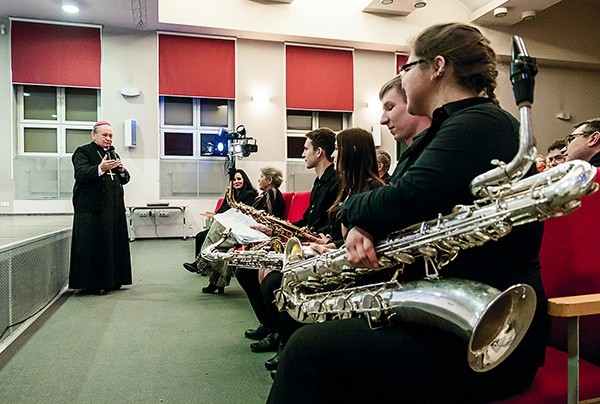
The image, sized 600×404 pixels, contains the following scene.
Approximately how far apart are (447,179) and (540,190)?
8.1 inches

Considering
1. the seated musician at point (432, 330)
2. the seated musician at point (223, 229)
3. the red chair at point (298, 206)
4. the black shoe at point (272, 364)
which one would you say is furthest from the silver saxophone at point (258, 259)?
the seated musician at point (432, 330)

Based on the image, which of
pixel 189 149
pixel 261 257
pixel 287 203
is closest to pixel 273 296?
pixel 261 257

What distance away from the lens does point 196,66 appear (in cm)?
865

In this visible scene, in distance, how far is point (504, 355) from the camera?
996 mm

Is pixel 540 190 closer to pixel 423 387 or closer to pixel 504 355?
pixel 504 355

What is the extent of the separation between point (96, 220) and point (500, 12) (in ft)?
26.9

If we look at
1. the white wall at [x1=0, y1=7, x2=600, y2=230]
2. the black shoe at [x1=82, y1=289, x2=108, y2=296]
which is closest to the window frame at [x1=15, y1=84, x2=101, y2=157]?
the white wall at [x1=0, y1=7, x2=600, y2=230]

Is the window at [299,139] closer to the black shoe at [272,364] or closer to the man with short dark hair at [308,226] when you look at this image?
the man with short dark hair at [308,226]

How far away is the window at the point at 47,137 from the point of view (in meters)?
8.10

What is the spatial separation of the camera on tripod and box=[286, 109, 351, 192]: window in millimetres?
1021

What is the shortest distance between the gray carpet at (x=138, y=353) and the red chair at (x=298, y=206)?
0.83 m

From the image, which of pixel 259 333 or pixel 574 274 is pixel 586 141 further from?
pixel 259 333

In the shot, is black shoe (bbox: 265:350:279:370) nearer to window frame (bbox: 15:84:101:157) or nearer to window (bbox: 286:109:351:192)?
window (bbox: 286:109:351:192)

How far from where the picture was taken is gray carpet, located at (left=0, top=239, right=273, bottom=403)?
2.15 m
